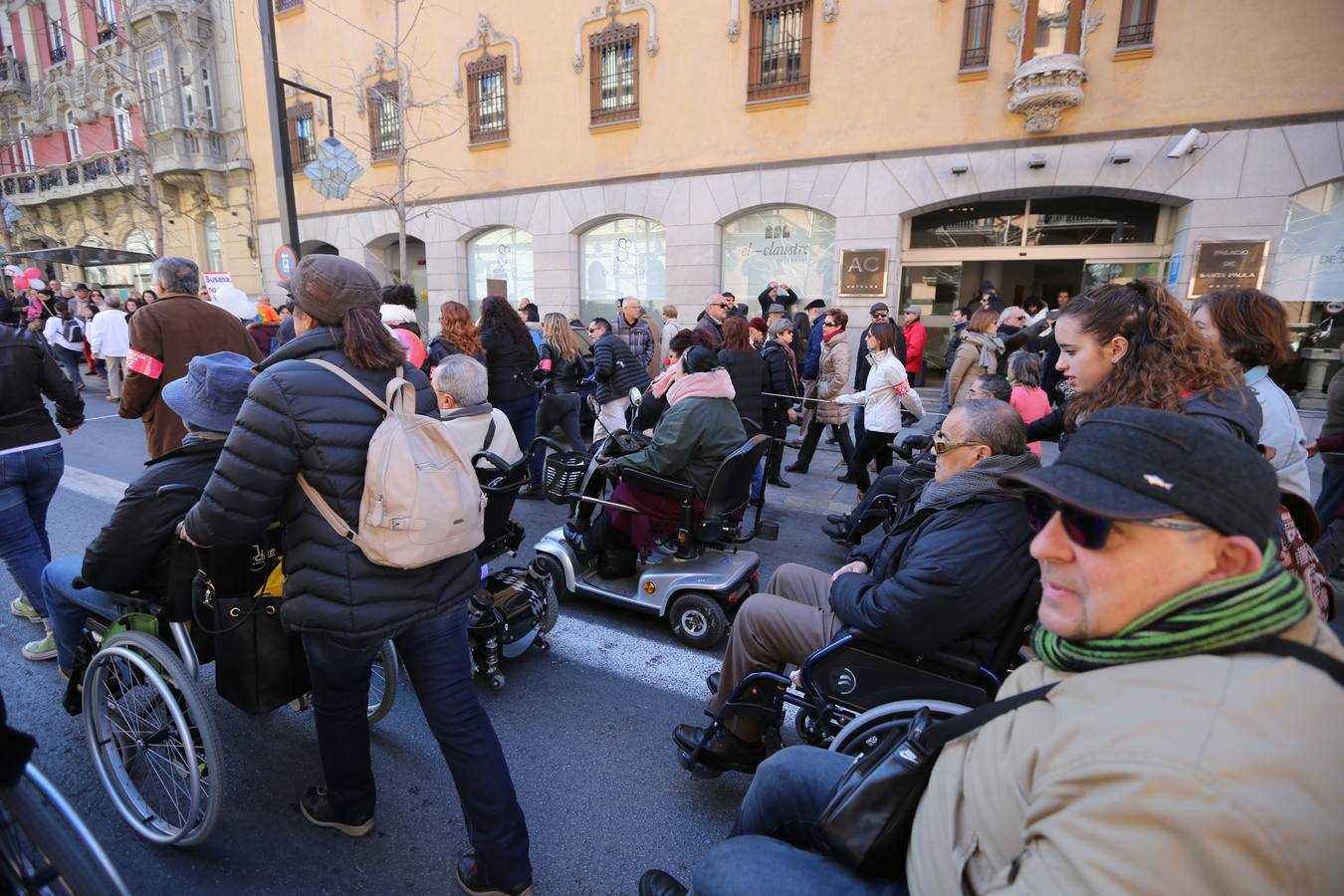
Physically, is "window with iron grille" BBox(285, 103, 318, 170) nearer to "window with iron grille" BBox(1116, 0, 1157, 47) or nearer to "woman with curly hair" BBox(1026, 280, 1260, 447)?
"window with iron grille" BBox(1116, 0, 1157, 47)

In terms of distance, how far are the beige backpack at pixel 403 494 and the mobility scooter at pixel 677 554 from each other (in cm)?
181

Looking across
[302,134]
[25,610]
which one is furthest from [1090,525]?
[302,134]

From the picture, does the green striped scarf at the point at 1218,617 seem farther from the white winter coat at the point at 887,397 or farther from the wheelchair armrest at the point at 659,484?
the white winter coat at the point at 887,397

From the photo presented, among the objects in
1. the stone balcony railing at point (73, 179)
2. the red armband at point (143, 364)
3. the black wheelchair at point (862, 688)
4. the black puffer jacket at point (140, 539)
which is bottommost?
the black wheelchair at point (862, 688)

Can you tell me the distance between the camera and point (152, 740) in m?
2.18

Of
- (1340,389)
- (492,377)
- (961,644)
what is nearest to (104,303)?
(492,377)

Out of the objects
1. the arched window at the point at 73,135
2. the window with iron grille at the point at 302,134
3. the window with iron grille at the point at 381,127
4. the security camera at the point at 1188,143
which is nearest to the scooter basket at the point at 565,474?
the security camera at the point at 1188,143

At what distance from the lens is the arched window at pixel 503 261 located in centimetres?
1512

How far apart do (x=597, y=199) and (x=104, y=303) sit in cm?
997

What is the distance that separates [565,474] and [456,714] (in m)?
2.16

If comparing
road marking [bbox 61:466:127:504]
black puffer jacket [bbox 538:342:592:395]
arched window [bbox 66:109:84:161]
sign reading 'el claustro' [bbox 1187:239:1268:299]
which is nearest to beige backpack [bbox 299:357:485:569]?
black puffer jacket [bbox 538:342:592:395]

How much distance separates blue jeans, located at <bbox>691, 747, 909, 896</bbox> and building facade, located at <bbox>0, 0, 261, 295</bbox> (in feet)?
66.3

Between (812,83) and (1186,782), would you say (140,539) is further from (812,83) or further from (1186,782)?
(812,83)

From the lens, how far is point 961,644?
6.93 ft
